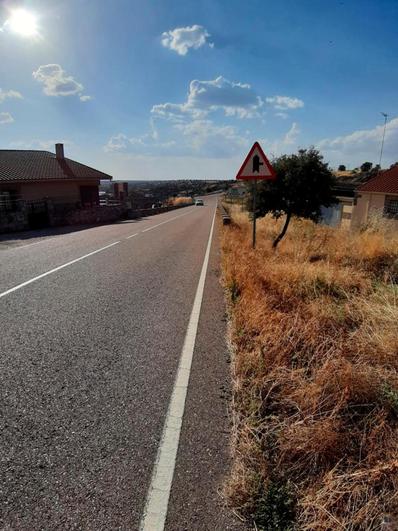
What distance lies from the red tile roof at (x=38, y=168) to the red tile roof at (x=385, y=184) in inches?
942

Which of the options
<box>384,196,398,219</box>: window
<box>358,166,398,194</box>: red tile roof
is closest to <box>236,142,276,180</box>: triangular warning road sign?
<box>384,196,398,219</box>: window

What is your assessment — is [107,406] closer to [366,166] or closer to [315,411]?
[315,411]

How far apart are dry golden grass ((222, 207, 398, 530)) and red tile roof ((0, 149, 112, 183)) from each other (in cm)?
2260

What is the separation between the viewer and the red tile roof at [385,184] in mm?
28711

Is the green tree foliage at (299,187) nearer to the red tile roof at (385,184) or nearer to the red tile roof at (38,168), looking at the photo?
the red tile roof at (38,168)

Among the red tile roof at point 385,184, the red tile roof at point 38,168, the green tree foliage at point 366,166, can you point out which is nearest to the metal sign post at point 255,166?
the red tile roof at point 38,168

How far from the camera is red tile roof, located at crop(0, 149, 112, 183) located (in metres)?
23.4

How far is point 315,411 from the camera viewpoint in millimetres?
2709

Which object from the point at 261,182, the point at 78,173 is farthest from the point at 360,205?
the point at 78,173

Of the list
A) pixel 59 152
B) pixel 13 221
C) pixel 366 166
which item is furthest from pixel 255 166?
pixel 366 166

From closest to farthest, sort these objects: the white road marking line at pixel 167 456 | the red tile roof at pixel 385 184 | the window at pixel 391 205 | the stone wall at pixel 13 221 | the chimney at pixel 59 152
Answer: the white road marking line at pixel 167 456 → the stone wall at pixel 13 221 → the window at pixel 391 205 → the red tile roof at pixel 385 184 → the chimney at pixel 59 152

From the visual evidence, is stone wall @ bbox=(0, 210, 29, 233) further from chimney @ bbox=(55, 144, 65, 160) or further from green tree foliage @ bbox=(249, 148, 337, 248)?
chimney @ bbox=(55, 144, 65, 160)

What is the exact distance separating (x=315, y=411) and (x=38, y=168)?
28531 millimetres

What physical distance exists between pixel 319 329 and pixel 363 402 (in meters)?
1.36
